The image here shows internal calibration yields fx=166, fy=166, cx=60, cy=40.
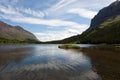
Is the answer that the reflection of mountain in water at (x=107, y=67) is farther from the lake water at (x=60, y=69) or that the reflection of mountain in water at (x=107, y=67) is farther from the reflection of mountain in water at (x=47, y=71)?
the reflection of mountain in water at (x=47, y=71)

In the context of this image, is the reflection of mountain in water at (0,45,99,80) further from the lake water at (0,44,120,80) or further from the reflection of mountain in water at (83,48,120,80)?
the reflection of mountain in water at (83,48,120,80)

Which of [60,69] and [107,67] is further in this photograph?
[107,67]

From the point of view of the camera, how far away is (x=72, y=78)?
1090 inches

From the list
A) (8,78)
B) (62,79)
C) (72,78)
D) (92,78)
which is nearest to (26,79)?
(8,78)

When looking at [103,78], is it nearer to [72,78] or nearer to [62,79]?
[72,78]

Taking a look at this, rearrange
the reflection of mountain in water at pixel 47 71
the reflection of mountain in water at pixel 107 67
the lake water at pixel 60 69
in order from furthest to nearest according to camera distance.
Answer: the reflection of mountain in water at pixel 107 67, the lake water at pixel 60 69, the reflection of mountain in water at pixel 47 71

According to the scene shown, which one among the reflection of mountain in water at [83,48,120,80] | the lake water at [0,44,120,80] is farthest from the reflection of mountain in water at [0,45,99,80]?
the reflection of mountain in water at [83,48,120,80]

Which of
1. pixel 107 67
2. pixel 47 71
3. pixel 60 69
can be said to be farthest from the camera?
pixel 107 67

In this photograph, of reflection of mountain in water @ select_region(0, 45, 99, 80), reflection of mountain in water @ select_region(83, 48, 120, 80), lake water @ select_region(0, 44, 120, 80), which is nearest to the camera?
reflection of mountain in water @ select_region(0, 45, 99, 80)

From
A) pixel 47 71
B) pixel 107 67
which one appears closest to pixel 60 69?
pixel 47 71

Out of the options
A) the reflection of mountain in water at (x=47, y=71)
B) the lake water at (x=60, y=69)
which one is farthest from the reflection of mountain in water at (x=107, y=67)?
the reflection of mountain in water at (x=47, y=71)

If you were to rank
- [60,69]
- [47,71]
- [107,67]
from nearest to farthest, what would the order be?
[47,71] < [60,69] < [107,67]

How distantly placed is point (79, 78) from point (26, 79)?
28.6ft

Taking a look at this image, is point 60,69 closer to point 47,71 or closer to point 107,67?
point 47,71
